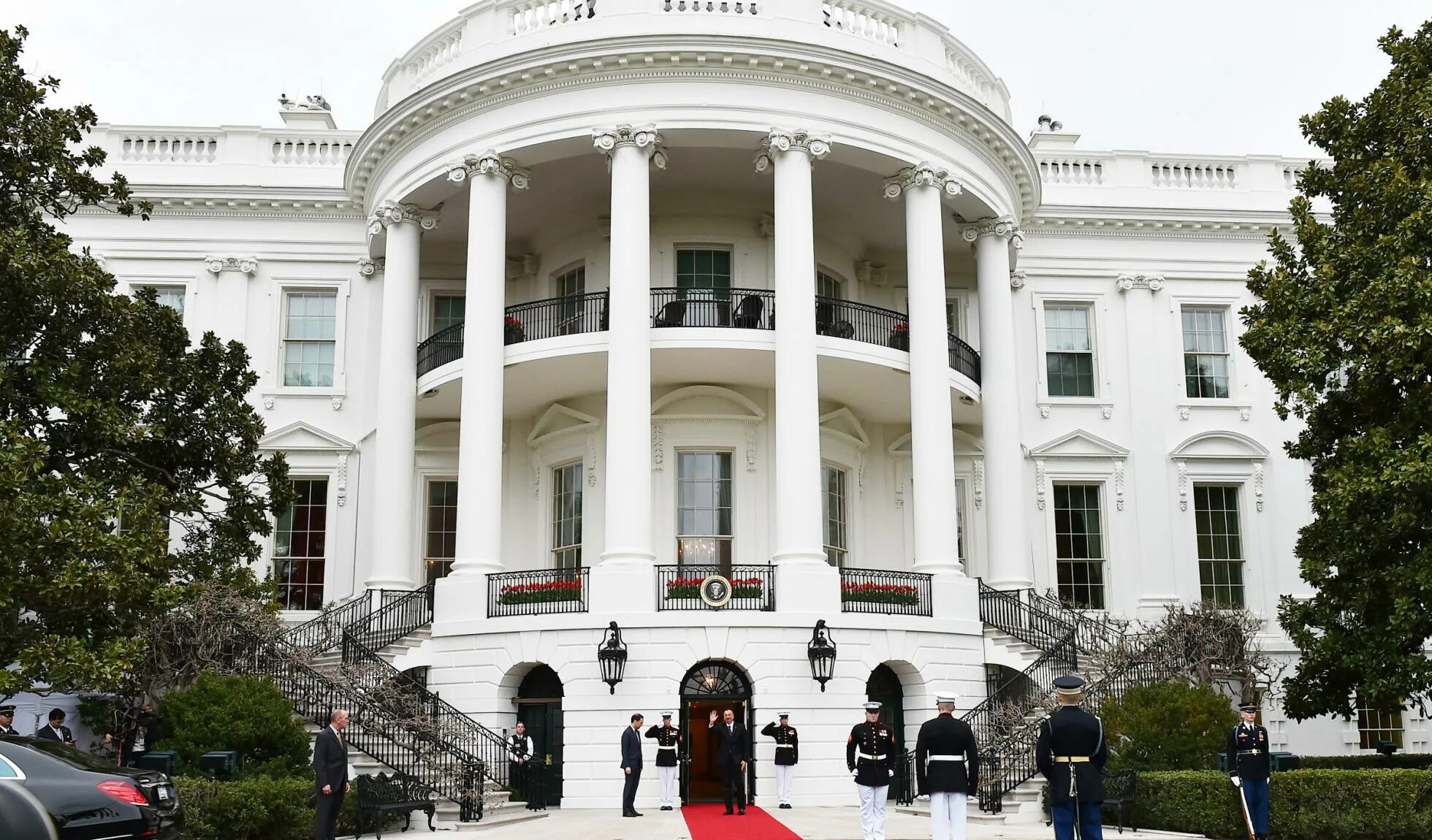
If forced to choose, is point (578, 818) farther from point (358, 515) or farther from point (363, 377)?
point (363, 377)

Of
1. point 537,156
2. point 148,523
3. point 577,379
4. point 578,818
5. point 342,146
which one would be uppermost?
point 342,146

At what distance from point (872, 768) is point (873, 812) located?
1.44 feet

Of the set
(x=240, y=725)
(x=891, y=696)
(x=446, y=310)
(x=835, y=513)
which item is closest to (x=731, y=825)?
(x=891, y=696)

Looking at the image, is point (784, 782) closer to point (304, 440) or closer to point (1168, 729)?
point (1168, 729)

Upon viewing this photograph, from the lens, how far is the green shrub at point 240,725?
17266 millimetres

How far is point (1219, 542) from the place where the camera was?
29.6 m

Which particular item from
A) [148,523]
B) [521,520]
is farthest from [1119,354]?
[148,523]

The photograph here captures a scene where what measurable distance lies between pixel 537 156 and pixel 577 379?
4.13 m

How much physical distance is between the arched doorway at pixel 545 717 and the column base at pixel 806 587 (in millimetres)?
3854

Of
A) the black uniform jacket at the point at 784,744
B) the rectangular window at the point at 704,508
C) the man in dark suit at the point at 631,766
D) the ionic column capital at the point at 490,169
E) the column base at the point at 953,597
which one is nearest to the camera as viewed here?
the man in dark suit at the point at 631,766

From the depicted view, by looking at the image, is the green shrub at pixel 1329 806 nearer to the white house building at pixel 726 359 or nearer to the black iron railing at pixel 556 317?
the white house building at pixel 726 359

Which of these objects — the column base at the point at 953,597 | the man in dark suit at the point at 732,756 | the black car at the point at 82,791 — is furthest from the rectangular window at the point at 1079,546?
the black car at the point at 82,791

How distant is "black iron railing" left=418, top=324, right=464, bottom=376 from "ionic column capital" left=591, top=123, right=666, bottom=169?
4976 mm

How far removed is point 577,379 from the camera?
25469mm
